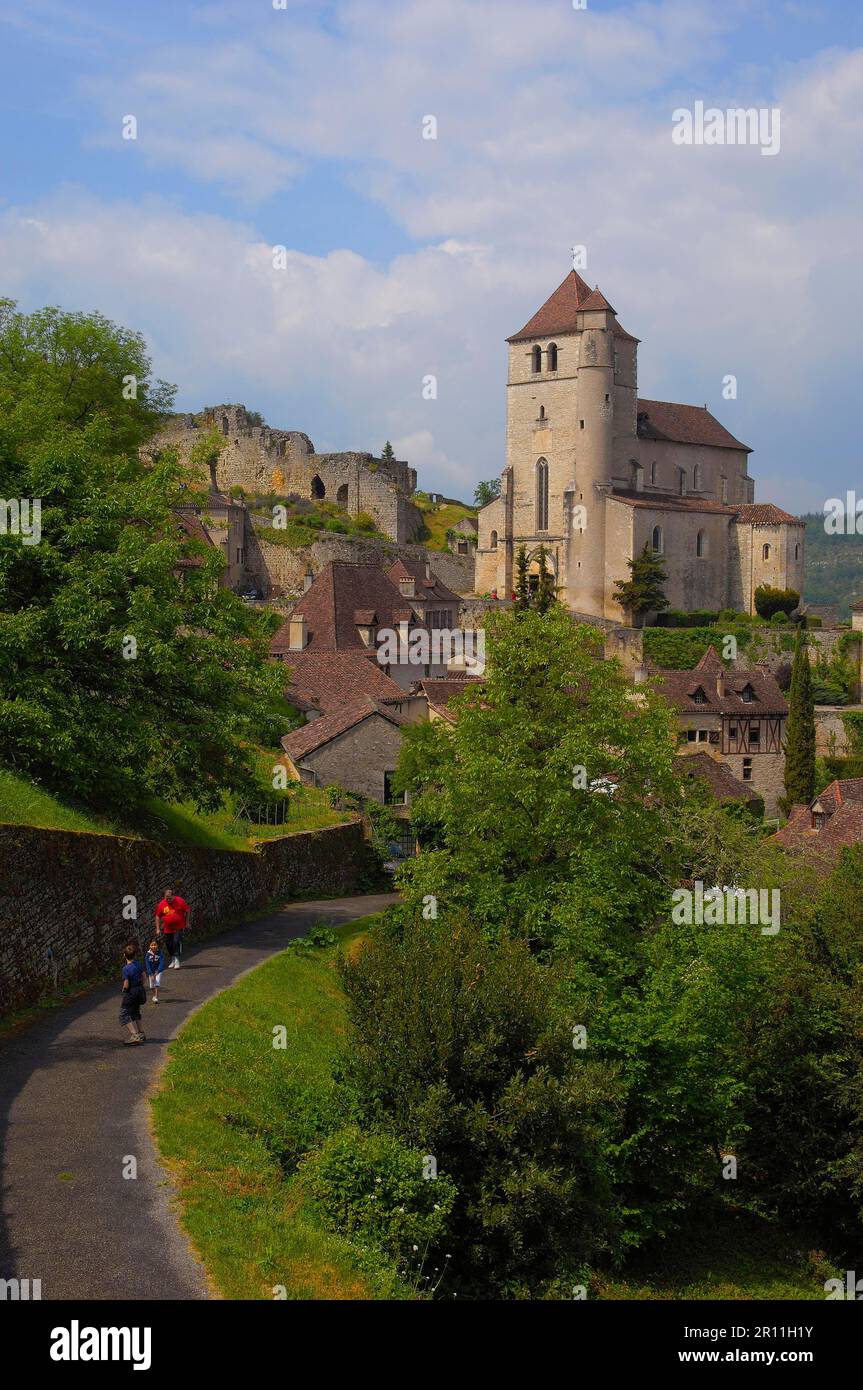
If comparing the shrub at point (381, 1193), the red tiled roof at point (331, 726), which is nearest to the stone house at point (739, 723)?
the red tiled roof at point (331, 726)

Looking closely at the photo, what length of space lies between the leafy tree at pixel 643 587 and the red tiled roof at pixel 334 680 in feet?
116

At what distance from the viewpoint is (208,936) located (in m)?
26.1

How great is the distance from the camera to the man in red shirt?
2091 centimetres

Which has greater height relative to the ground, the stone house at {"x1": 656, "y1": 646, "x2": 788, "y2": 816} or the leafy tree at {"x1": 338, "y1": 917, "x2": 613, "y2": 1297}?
the stone house at {"x1": 656, "y1": 646, "x2": 788, "y2": 816}

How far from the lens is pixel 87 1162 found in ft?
42.3

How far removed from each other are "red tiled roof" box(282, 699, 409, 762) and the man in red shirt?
814 inches

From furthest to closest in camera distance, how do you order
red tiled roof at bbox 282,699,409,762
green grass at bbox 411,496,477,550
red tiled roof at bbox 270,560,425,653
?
green grass at bbox 411,496,477,550 → red tiled roof at bbox 270,560,425,653 → red tiled roof at bbox 282,699,409,762

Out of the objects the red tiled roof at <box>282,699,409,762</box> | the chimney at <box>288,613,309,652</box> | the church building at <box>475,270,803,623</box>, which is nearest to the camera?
the red tiled roof at <box>282,699,409,762</box>

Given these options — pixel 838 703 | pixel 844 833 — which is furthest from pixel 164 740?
pixel 838 703

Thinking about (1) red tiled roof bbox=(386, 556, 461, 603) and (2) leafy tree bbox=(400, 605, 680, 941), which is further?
(1) red tiled roof bbox=(386, 556, 461, 603)

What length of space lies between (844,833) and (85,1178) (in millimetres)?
32838

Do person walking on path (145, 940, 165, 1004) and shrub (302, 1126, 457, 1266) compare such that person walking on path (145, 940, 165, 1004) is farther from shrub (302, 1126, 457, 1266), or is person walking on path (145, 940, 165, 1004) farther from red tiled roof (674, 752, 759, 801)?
red tiled roof (674, 752, 759, 801)

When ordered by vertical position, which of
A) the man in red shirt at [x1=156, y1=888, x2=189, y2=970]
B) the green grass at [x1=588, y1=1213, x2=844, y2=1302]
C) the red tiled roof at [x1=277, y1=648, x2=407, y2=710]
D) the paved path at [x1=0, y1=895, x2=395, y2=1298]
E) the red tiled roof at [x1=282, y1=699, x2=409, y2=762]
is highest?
the red tiled roof at [x1=277, y1=648, x2=407, y2=710]

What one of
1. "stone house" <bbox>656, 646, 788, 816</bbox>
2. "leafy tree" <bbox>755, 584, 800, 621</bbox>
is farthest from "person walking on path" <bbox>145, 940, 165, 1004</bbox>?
"leafy tree" <bbox>755, 584, 800, 621</bbox>
